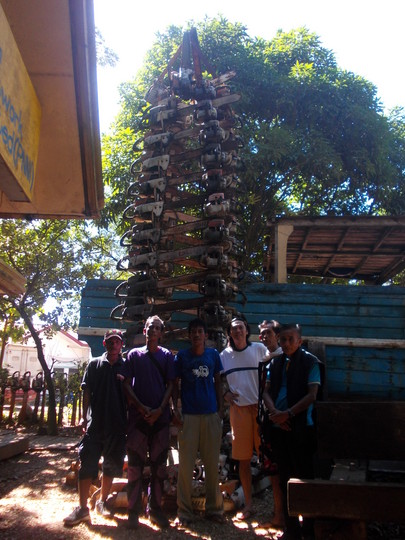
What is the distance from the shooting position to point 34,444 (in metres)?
9.03

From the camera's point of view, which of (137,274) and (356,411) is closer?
(356,411)

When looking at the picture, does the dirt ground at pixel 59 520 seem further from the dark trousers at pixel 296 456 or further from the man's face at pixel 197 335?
the man's face at pixel 197 335

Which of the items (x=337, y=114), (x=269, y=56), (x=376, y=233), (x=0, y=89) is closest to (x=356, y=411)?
(x=0, y=89)

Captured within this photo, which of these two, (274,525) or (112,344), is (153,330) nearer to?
(112,344)

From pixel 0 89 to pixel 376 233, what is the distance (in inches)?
294

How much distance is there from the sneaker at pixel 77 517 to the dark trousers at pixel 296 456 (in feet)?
5.60

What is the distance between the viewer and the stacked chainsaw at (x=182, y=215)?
6.43 m

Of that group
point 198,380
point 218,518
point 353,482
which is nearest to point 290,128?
point 198,380

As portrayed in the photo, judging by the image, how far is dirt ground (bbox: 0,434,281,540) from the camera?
398 cm

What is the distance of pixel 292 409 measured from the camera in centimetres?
363

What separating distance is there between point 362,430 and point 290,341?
1620 mm

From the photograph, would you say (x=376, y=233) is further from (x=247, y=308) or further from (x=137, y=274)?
(x=137, y=274)

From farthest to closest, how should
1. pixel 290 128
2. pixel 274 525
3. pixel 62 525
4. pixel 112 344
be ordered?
pixel 290 128 < pixel 112 344 < pixel 62 525 < pixel 274 525

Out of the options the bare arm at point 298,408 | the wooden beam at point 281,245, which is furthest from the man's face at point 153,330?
the wooden beam at point 281,245
